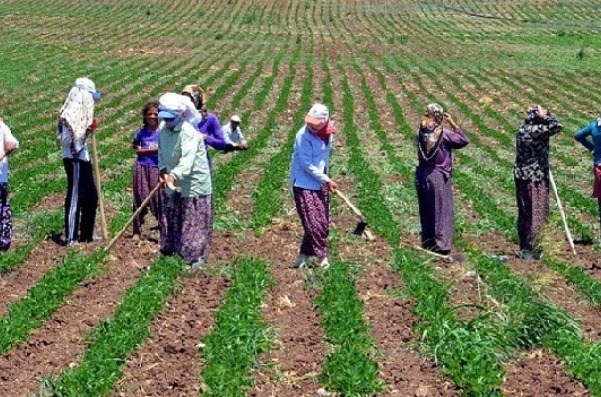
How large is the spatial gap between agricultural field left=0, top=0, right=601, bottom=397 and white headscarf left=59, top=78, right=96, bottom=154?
1.25 metres

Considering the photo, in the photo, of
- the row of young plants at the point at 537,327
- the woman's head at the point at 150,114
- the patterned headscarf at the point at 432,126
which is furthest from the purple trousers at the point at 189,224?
the row of young plants at the point at 537,327

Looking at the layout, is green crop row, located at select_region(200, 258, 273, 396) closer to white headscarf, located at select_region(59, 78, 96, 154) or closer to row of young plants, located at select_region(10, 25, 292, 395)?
row of young plants, located at select_region(10, 25, 292, 395)

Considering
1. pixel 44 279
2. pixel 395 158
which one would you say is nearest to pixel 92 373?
pixel 44 279

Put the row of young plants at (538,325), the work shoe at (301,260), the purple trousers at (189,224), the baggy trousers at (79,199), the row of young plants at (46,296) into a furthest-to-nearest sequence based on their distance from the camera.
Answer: the baggy trousers at (79,199) → the work shoe at (301,260) → the purple trousers at (189,224) → the row of young plants at (46,296) → the row of young plants at (538,325)

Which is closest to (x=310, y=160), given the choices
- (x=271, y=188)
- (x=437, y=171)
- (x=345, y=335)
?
(x=437, y=171)

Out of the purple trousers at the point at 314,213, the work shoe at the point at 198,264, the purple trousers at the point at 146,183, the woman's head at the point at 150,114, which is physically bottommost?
the work shoe at the point at 198,264

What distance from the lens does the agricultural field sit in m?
6.28

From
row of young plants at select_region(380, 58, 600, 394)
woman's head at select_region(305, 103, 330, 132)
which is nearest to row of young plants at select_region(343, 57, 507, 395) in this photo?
row of young plants at select_region(380, 58, 600, 394)

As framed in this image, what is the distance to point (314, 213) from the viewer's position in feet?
29.8

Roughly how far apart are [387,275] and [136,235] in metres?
3.16

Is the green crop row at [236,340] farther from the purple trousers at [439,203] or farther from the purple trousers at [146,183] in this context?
the purple trousers at [439,203]

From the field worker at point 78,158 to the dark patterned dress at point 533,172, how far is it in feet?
15.8

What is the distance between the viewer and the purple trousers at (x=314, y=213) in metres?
9.06

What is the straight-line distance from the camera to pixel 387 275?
9.20 metres
